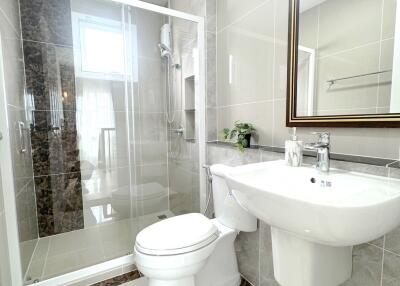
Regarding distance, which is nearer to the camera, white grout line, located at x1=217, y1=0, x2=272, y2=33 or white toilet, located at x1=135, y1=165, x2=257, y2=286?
white toilet, located at x1=135, y1=165, x2=257, y2=286

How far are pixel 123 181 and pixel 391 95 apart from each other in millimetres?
1921

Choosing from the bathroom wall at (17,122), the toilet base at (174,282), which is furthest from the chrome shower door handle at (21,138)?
the toilet base at (174,282)

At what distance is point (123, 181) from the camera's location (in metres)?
2.01

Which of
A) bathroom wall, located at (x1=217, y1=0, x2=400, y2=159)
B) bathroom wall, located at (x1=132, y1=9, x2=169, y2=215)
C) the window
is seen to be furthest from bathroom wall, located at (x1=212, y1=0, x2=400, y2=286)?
the window

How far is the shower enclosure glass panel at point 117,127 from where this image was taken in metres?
1.85

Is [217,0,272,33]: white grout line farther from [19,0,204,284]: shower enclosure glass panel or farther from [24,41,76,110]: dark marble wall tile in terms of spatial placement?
[24,41,76,110]: dark marble wall tile

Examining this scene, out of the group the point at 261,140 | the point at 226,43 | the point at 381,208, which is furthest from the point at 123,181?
the point at 381,208

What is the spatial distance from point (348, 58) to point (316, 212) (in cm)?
76

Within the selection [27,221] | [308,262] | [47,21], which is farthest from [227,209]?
[47,21]

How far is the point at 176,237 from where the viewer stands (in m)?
1.08

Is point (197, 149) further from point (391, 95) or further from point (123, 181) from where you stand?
point (391, 95)

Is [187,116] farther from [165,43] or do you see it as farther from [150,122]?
[165,43]

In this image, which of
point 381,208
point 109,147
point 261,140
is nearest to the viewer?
point 381,208

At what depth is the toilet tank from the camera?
4.15 ft
